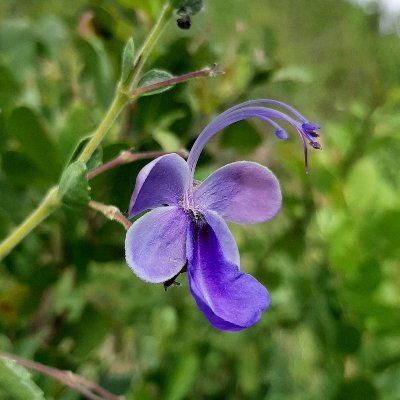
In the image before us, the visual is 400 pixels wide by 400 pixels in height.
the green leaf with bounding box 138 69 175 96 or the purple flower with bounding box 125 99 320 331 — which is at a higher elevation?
the green leaf with bounding box 138 69 175 96

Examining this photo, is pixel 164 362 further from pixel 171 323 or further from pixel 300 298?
pixel 300 298

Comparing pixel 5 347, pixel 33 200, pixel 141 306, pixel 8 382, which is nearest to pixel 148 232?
pixel 8 382

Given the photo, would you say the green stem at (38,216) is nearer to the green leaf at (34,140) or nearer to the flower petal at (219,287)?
the flower petal at (219,287)

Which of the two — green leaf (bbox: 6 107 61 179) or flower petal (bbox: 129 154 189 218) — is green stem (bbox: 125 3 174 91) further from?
green leaf (bbox: 6 107 61 179)

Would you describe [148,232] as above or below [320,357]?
above

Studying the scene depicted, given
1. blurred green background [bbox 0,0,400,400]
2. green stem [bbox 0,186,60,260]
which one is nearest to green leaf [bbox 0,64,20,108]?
blurred green background [bbox 0,0,400,400]

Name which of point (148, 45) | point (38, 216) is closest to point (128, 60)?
point (148, 45)

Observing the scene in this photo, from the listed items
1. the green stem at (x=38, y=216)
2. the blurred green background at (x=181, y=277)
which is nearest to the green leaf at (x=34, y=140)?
the blurred green background at (x=181, y=277)
